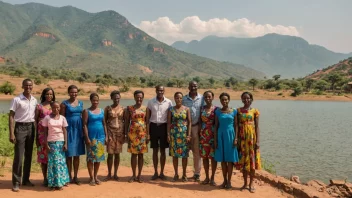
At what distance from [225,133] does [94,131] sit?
268 cm

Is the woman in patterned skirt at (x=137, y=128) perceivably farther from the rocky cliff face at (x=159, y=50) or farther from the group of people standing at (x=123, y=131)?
the rocky cliff face at (x=159, y=50)

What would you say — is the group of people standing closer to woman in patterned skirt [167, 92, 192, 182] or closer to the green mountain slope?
woman in patterned skirt [167, 92, 192, 182]

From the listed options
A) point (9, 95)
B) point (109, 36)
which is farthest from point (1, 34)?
point (9, 95)

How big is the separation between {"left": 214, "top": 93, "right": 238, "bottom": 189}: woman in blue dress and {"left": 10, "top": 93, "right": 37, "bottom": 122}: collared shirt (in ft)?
12.2

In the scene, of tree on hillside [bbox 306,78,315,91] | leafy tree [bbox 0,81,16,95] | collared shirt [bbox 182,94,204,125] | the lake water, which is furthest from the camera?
tree on hillside [bbox 306,78,315,91]

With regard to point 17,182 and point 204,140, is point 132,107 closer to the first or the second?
point 204,140

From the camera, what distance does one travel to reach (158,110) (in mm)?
6781

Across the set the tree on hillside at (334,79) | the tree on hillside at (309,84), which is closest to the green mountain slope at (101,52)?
the tree on hillside at (309,84)

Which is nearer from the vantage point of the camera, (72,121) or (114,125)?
(72,121)

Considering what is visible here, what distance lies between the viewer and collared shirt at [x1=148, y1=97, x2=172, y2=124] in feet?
22.2

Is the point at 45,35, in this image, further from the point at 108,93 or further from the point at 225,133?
the point at 225,133

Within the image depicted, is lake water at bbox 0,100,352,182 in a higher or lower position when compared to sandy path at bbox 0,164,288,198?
lower

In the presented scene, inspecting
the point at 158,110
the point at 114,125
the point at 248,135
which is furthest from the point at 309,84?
the point at 114,125

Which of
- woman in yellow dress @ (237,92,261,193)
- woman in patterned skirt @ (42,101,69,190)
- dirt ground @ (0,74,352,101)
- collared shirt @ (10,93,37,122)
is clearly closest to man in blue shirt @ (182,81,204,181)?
woman in yellow dress @ (237,92,261,193)
